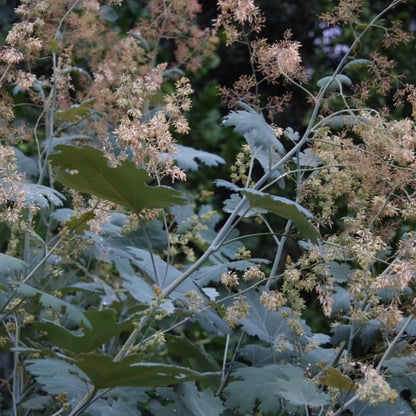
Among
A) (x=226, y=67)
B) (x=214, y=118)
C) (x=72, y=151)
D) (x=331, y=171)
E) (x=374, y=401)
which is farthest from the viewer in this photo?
(x=226, y=67)

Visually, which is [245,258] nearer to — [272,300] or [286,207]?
[272,300]

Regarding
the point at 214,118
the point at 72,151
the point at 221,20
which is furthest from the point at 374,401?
the point at 214,118

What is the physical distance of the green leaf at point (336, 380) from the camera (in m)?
1.58

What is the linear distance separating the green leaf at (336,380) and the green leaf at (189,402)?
1.11 ft

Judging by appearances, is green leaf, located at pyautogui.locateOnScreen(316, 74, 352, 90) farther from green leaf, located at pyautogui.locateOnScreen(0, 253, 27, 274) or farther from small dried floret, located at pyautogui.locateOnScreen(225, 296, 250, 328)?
green leaf, located at pyautogui.locateOnScreen(0, 253, 27, 274)

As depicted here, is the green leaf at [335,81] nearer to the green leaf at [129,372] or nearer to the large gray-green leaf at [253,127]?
the large gray-green leaf at [253,127]

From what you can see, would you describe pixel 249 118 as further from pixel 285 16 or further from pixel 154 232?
pixel 285 16

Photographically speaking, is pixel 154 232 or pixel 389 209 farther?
pixel 154 232

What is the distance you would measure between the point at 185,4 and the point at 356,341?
1691mm

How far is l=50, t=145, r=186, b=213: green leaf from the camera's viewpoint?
162 cm

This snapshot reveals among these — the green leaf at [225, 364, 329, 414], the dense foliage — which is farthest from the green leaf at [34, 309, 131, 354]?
the green leaf at [225, 364, 329, 414]

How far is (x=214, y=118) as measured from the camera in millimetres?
4852

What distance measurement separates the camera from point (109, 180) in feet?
5.43

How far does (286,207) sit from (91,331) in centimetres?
53
